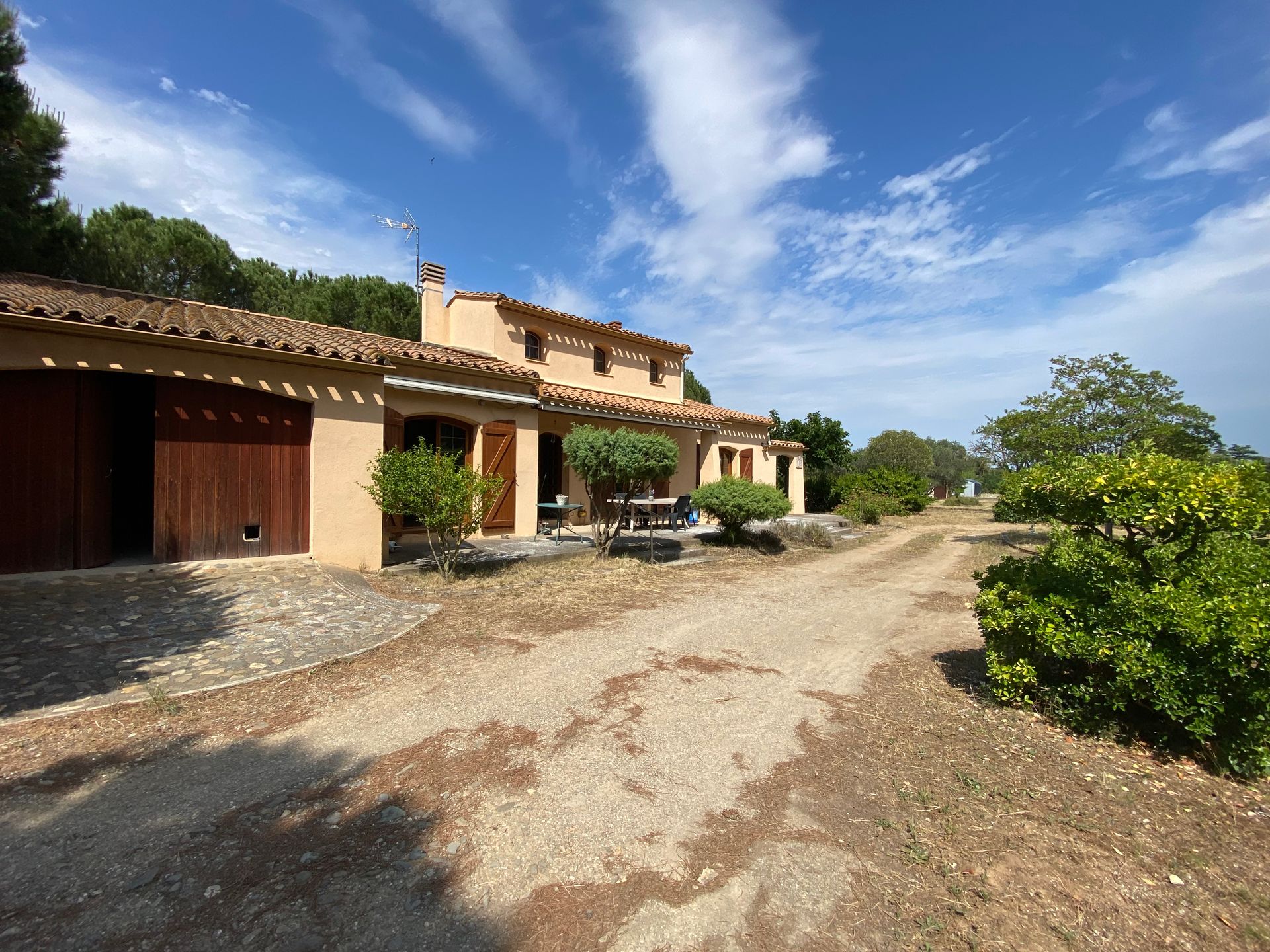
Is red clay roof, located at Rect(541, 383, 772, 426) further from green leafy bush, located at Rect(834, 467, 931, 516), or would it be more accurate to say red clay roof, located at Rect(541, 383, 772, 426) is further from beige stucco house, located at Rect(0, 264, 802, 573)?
green leafy bush, located at Rect(834, 467, 931, 516)

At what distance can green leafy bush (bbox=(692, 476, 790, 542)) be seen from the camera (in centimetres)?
1118

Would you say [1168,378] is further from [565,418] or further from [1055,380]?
[565,418]

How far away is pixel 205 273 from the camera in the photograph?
1593 centimetres

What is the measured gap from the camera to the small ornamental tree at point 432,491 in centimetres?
715

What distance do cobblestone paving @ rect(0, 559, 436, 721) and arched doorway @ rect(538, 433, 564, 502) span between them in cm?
651

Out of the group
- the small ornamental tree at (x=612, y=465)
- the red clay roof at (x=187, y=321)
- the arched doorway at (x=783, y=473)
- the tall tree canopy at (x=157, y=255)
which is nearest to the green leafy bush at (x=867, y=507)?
the arched doorway at (x=783, y=473)

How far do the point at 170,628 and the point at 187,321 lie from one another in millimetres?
4427

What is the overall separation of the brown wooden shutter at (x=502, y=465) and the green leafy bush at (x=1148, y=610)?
27.9ft

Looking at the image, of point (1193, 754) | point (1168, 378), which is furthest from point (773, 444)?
point (1193, 754)

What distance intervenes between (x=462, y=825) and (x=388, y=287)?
19.5 m

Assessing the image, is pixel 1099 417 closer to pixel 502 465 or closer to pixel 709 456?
pixel 709 456

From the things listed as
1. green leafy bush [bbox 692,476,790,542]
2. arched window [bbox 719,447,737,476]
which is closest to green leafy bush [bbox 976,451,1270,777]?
green leafy bush [bbox 692,476,790,542]

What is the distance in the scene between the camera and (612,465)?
8.90m

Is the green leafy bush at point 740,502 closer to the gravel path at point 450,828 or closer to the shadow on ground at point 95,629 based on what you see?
the gravel path at point 450,828
